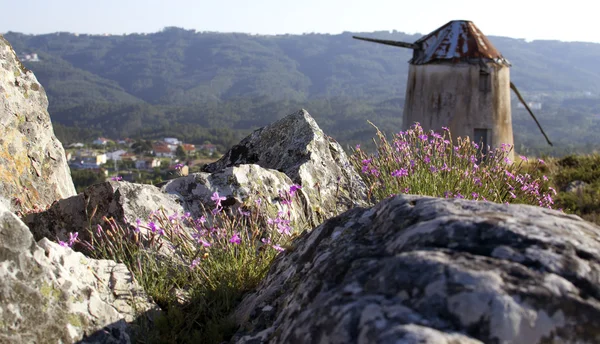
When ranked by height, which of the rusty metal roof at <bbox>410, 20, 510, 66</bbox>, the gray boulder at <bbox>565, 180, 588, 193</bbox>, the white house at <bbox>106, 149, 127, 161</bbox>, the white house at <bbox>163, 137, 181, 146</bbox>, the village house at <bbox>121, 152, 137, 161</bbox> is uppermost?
the rusty metal roof at <bbox>410, 20, 510, 66</bbox>

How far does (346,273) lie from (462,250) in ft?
1.41

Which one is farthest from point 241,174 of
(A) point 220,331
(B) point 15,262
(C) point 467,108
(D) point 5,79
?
(C) point 467,108

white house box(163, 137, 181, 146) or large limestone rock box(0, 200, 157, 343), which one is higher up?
large limestone rock box(0, 200, 157, 343)

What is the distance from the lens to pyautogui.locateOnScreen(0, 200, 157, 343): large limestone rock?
2.27m

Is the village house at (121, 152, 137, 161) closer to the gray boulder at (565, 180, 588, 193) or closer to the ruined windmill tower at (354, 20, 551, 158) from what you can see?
the ruined windmill tower at (354, 20, 551, 158)

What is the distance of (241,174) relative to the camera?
4.29 metres

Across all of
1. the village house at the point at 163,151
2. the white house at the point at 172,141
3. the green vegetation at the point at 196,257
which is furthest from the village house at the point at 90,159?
the green vegetation at the point at 196,257

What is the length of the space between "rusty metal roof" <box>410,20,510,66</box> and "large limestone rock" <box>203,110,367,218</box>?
25.5 ft

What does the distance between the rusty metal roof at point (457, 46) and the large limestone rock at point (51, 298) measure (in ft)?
36.7

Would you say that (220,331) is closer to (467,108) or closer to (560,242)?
(560,242)

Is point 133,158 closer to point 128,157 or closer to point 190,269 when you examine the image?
point 128,157

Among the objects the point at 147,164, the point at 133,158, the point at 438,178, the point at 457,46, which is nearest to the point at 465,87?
the point at 457,46

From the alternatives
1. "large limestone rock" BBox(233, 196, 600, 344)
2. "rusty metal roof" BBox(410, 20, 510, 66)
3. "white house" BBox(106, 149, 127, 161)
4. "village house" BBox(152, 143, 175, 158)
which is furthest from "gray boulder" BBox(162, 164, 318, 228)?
"village house" BBox(152, 143, 175, 158)

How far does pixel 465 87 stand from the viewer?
12.4 meters
